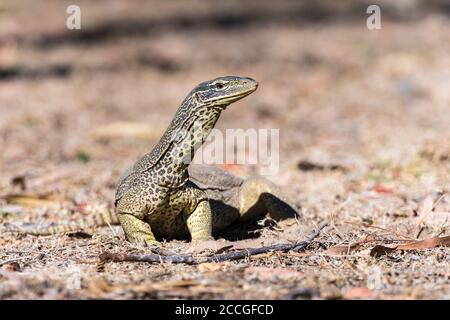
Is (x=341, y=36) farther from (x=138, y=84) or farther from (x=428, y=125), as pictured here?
(x=428, y=125)

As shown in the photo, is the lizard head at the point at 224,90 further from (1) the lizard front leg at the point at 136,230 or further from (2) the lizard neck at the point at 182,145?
(1) the lizard front leg at the point at 136,230

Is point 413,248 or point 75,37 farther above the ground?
point 75,37

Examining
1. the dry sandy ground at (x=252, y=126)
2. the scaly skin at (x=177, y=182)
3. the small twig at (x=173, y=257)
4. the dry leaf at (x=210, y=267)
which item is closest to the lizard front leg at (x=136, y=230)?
the scaly skin at (x=177, y=182)

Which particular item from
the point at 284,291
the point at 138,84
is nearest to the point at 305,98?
the point at 138,84

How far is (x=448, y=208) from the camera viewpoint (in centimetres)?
587

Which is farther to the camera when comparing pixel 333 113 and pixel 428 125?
pixel 333 113

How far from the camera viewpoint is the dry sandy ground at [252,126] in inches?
165

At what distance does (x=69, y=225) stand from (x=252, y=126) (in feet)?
17.7

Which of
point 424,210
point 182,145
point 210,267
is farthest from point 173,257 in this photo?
point 424,210

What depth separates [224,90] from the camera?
477 centimetres

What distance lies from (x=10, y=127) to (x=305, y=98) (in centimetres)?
488

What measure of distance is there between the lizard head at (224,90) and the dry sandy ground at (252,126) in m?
0.97

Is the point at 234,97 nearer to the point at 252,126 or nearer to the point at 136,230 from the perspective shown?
the point at 136,230

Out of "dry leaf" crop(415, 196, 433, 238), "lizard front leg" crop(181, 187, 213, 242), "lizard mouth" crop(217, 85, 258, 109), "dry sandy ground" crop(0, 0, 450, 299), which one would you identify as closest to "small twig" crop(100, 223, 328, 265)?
"dry sandy ground" crop(0, 0, 450, 299)
